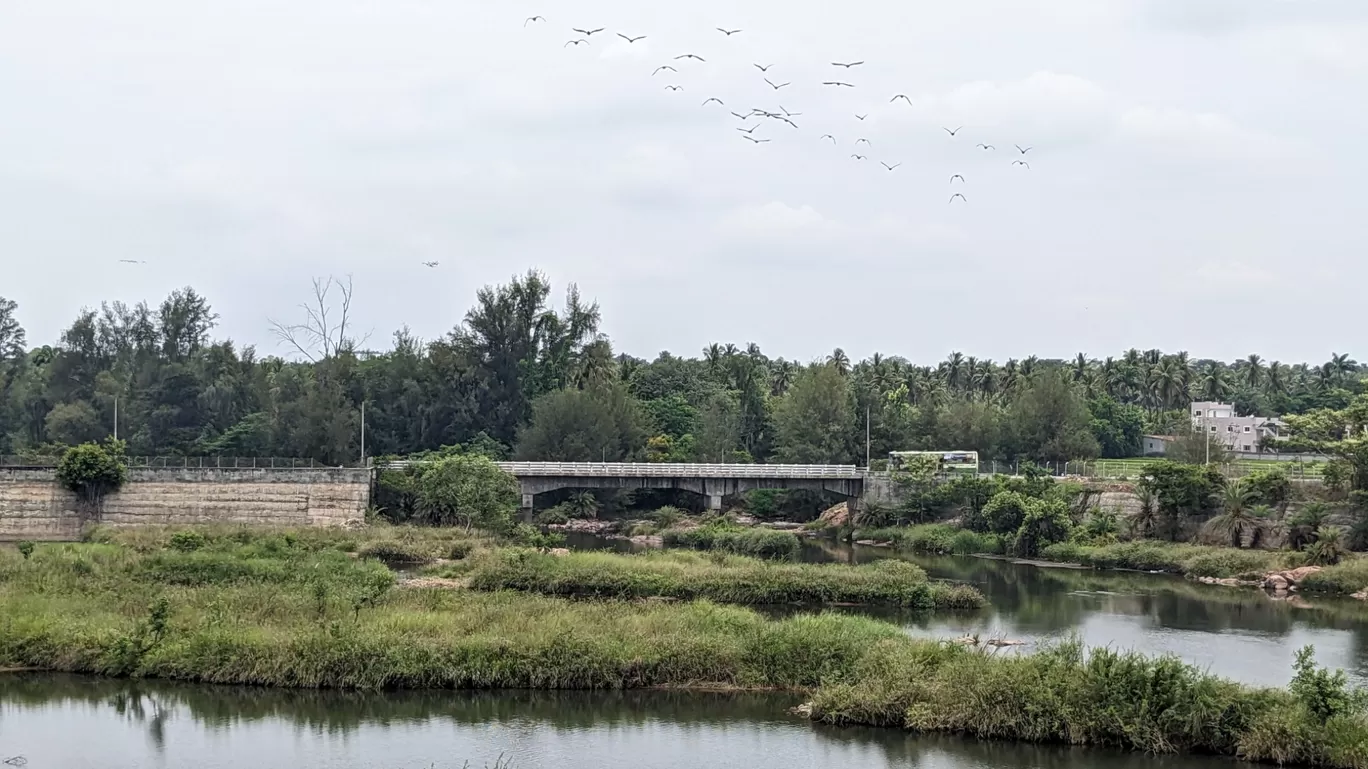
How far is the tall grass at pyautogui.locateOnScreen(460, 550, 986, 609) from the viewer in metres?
47.8

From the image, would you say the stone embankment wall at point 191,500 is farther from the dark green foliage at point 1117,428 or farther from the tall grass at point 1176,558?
the dark green foliage at point 1117,428

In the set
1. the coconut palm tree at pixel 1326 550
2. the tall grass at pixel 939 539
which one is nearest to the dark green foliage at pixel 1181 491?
the coconut palm tree at pixel 1326 550

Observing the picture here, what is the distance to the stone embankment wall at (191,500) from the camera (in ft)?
232

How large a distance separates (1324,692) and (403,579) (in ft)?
113

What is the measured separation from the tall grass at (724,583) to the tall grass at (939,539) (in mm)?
18723

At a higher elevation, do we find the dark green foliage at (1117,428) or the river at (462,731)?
the dark green foliage at (1117,428)

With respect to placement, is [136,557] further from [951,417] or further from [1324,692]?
[951,417]

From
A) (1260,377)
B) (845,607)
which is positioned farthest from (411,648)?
(1260,377)

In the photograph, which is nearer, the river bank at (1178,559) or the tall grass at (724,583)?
the tall grass at (724,583)

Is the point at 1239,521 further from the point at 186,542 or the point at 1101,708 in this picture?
the point at 186,542

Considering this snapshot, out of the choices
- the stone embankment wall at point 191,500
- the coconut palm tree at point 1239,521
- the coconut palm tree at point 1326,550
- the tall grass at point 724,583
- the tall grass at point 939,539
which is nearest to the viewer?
the tall grass at point 724,583

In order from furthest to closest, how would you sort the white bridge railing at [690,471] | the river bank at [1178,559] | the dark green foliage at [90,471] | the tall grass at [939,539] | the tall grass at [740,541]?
the white bridge railing at [690,471]
the dark green foliage at [90,471]
the tall grass at [939,539]
the tall grass at [740,541]
the river bank at [1178,559]

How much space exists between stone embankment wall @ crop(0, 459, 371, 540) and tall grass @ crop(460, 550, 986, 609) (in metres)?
24.7

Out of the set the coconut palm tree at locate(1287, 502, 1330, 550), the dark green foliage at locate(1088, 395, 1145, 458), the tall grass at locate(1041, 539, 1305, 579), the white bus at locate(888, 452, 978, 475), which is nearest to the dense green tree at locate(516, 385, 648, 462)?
the white bus at locate(888, 452, 978, 475)
